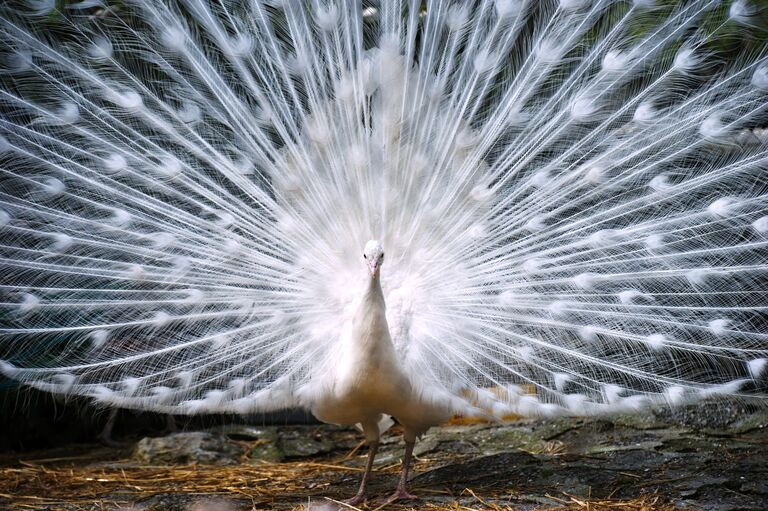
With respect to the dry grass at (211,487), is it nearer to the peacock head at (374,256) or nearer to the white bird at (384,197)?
the white bird at (384,197)

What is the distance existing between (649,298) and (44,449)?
391 centimetres

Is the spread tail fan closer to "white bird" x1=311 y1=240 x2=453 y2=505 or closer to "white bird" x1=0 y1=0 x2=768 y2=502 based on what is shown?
"white bird" x1=0 y1=0 x2=768 y2=502

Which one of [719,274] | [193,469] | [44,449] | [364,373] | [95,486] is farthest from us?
[44,449]

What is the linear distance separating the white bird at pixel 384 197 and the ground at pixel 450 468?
424 mm

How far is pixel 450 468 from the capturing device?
3.96 m

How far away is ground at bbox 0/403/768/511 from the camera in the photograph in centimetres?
338

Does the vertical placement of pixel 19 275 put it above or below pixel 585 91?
below

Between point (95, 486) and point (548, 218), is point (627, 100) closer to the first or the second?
point (548, 218)

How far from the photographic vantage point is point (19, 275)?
3.44 meters

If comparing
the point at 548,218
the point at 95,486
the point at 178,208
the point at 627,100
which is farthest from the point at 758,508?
the point at 95,486

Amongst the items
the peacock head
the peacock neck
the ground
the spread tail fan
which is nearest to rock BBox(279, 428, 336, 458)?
the ground

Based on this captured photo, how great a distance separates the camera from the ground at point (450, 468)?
3385 millimetres

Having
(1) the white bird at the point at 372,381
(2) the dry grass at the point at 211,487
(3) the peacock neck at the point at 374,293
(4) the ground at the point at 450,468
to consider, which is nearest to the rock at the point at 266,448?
(4) the ground at the point at 450,468

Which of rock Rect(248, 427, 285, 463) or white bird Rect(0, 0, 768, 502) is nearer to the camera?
white bird Rect(0, 0, 768, 502)
